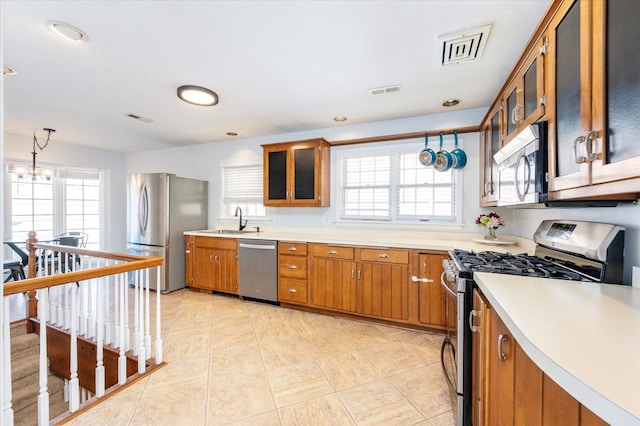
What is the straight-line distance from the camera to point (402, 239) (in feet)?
10.1

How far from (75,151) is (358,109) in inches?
212

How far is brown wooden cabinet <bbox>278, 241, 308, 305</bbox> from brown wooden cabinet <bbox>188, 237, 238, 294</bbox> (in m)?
0.74

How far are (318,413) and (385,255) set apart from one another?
157 cm

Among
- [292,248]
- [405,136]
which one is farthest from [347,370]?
[405,136]

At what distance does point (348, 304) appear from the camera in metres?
2.97

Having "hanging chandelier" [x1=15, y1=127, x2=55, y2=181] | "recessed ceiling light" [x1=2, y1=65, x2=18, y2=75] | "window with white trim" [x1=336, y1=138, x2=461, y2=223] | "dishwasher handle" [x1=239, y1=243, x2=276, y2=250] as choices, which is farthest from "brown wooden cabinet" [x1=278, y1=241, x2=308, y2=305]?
"hanging chandelier" [x1=15, y1=127, x2=55, y2=181]

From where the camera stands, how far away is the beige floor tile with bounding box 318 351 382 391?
1929 mm

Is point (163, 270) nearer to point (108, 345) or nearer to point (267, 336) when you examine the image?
point (108, 345)

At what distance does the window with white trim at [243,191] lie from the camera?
4352 millimetres

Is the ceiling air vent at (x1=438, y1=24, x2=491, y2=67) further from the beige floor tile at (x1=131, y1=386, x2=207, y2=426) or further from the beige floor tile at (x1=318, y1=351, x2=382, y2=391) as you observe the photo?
the beige floor tile at (x1=131, y1=386, x2=207, y2=426)

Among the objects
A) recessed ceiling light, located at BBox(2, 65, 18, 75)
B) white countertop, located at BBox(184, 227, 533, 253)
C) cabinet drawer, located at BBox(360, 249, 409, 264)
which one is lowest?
cabinet drawer, located at BBox(360, 249, 409, 264)

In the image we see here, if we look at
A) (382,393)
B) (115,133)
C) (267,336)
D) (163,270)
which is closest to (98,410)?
(267,336)

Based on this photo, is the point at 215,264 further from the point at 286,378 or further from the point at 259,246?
the point at 286,378

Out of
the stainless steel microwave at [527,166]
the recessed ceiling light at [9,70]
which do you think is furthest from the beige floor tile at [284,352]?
the recessed ceiling light at [9,70]
